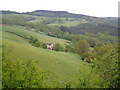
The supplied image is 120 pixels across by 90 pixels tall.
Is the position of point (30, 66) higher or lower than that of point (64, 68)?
higher

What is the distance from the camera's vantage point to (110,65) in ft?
56.9

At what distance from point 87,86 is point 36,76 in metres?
4.88

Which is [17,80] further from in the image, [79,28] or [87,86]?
[79,28]

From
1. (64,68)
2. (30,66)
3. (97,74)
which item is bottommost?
(64,68)

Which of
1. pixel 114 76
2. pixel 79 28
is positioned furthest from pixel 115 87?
pixel 79 28

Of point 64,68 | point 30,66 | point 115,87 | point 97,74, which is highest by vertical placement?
point 30,66

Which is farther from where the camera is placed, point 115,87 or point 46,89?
point 115,87

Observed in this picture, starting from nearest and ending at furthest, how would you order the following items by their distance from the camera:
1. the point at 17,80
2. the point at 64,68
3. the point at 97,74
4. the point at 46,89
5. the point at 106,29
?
1. the point at 46,89
2. the point at 17,80
3. the point at 97,74
4. the point at 64,68
5. the point at 106,29

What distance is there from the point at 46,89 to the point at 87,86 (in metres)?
3.94

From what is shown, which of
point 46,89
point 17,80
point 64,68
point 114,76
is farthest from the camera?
point 64,68

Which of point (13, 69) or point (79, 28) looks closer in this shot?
point (13, 69)

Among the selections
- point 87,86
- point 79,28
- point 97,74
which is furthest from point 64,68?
point 79,28

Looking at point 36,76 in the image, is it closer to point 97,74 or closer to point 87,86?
point 87,86

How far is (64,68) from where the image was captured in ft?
115
